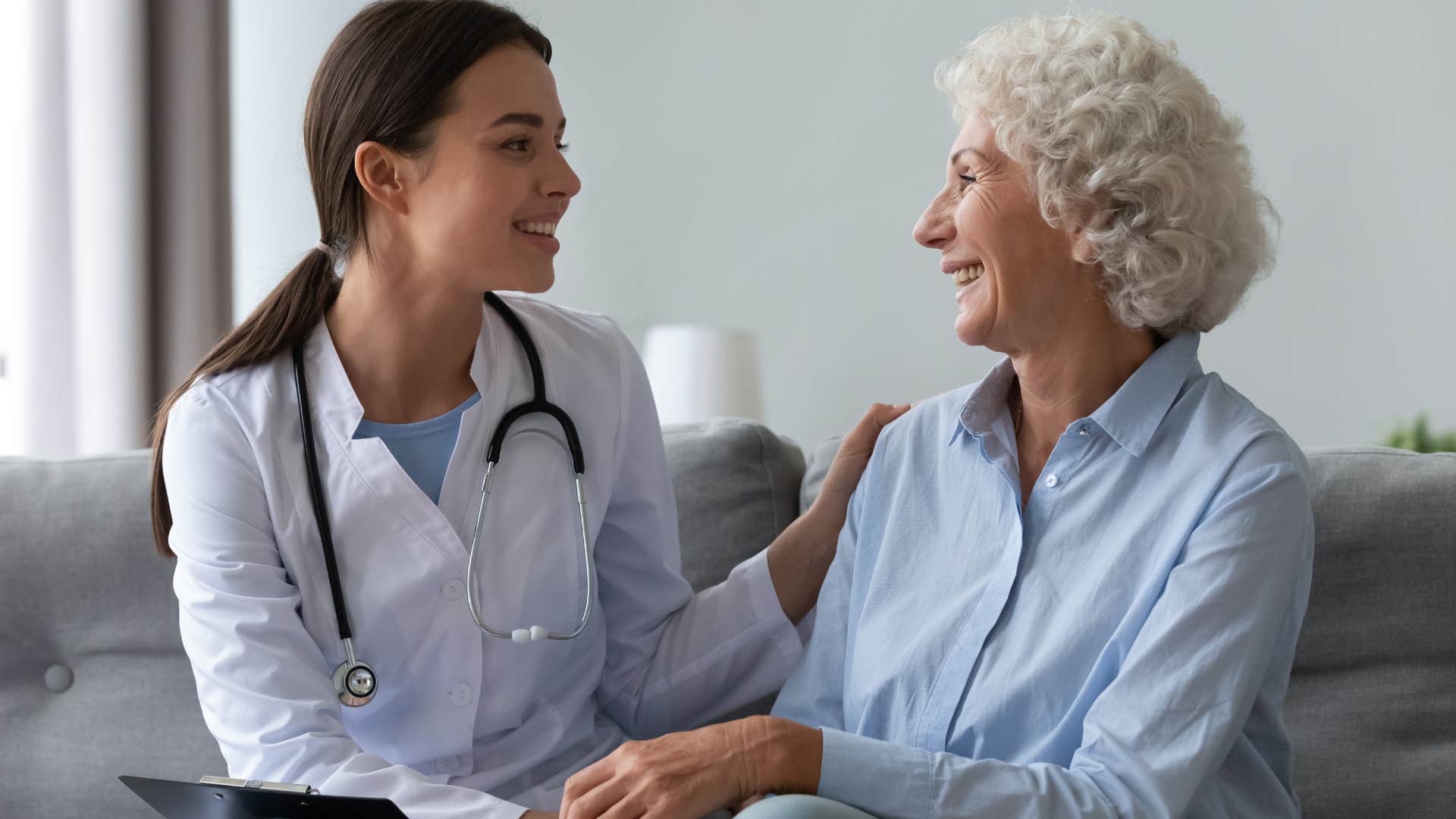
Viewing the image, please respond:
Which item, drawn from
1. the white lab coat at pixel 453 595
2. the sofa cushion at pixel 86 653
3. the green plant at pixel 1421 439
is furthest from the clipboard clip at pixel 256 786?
the green plant at pixel 1421 439

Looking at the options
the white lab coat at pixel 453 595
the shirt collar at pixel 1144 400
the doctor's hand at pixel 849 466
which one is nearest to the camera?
the shirt collar at pixel 1144 400

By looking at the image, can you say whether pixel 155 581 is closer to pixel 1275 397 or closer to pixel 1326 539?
pixel 1326 539

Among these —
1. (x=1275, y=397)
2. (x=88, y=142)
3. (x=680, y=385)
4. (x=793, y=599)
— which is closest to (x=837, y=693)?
(x=793, y=599)

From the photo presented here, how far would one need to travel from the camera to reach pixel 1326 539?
159 centimetres

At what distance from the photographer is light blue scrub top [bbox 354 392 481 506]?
1.56 m

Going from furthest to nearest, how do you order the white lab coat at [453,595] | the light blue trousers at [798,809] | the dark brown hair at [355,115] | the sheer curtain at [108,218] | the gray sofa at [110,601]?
the sheer curtain at [108,218] < the gray sofa at [110,601] < the dark brown hair at [355,115] < the white lab coat at [453,595] < the light blue trousers at [798,809]

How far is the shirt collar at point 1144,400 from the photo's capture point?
1274mm

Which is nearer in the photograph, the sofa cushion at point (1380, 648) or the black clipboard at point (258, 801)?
the black clipboard at point (258, 801)

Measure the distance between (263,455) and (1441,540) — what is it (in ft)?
4.52

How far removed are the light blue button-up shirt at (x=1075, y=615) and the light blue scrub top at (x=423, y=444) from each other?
1.58 ft

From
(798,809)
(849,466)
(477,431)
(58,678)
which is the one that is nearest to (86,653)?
(58,678)

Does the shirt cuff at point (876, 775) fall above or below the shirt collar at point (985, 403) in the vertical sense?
below

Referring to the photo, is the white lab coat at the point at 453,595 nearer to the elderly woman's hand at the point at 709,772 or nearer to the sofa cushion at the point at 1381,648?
the elderly woman's hand at the point at 709,772

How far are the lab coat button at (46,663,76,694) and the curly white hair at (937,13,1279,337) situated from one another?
59.8 inches
